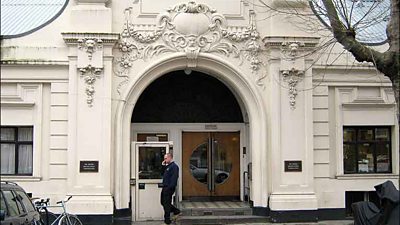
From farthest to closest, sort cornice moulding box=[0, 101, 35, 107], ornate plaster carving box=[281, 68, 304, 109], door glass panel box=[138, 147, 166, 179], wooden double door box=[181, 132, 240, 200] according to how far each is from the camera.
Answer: wooden double door box=[181, 132, 240, 200], door glass panel box=[138, 147, 166, 179], ornate plaster carving box=[281, 68, 304, 109], cornice moulding box=[0, 101, 35, 107]

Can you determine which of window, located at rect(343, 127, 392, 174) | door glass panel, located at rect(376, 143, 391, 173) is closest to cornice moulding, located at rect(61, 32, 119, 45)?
window, located at rect(343, 127, 392, 174)

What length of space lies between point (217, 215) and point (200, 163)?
9.80ft

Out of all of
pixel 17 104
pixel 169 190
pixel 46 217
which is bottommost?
pixel 46 217

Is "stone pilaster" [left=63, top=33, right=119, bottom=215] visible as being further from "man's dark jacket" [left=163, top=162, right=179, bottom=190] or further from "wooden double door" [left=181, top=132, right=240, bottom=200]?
"wooden double door" [left=181, top=132, right=240, bottom=200]

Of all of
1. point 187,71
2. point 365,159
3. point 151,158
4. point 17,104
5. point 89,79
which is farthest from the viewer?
point 365,159

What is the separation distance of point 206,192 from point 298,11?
→ 648 cm

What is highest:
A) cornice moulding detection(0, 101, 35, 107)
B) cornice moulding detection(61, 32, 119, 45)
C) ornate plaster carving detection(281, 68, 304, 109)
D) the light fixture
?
cornice moulding detection(61, 32, 119, 45)

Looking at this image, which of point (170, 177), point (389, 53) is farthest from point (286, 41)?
point (389, 53)

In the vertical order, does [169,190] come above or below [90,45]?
below

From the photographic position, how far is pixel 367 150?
63.7ft

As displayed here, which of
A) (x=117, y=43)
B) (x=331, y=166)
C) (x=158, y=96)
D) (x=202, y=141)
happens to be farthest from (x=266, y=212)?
(x=117, y=43)

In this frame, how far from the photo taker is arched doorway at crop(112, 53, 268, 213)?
1773 cm

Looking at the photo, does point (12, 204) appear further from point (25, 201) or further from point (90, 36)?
point (90, 36)

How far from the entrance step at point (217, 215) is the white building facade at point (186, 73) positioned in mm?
358
